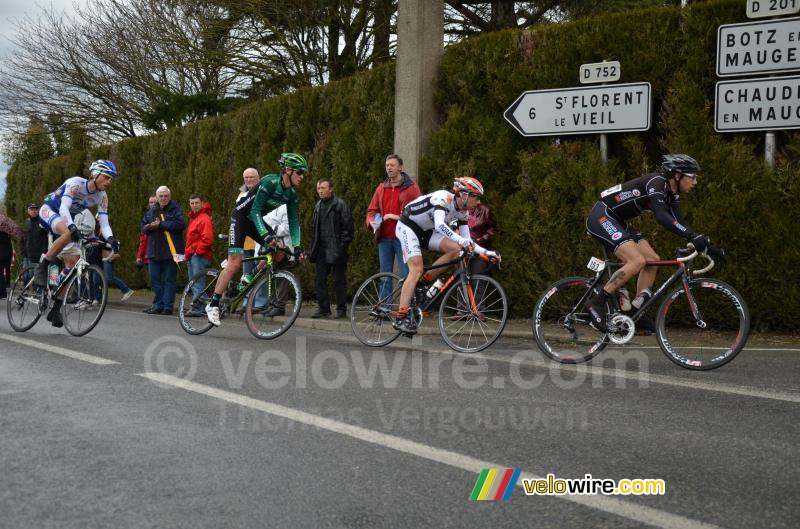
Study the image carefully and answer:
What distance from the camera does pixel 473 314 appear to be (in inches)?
333

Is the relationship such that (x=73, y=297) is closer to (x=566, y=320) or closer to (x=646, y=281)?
(x=566, y=320)

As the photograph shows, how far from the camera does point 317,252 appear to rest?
1225 cm

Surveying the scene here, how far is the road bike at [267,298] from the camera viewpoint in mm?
9461

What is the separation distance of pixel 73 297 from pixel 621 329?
618cm

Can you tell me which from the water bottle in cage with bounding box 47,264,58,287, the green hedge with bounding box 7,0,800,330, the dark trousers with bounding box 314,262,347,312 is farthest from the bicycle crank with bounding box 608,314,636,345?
the water bottle in cage with bounding box 47,264,58,287

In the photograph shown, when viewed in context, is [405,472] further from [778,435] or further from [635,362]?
[635,362]

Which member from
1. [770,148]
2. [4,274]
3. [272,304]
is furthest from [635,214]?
[4,274]

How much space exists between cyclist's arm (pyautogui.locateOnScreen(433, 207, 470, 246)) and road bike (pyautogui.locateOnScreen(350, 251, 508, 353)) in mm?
231

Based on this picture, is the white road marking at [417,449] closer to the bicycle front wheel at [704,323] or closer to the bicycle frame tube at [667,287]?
the bicycle front wheel at [704,323]

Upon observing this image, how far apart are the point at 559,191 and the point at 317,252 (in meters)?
3.47

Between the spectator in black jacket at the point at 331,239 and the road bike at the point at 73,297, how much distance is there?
3.00m

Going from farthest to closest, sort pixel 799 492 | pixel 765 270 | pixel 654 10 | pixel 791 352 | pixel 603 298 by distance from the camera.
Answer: pixel 654 10 → pixel 765 270 → pixel 791 352 → pixel 603 298 → pixel 799 492

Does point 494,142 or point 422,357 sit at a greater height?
point 494,142

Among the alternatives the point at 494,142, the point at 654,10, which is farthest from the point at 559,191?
the point at 654,10
